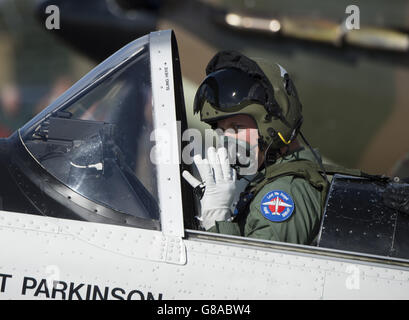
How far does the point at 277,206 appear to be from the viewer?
2.33 metres

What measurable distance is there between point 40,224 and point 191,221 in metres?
0.62

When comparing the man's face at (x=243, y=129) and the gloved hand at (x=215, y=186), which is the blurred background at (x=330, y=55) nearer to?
the man's face at (x=243, y=129)

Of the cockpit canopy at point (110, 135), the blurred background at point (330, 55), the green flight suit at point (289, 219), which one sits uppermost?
the blurred background at point (330, 55)

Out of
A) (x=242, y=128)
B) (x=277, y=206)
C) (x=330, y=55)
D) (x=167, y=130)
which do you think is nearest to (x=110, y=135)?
(x=167, y=130)

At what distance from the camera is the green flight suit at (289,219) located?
231 cm

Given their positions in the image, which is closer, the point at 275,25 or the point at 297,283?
the point at 297,283

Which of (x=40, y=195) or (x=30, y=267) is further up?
(x=40, y=195)

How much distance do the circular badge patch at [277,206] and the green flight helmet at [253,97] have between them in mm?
338

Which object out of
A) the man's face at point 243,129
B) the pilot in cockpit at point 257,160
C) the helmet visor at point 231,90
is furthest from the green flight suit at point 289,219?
the helmet visor at point 231,90

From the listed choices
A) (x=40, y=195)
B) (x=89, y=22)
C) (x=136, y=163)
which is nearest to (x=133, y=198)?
(x=136, y=163)

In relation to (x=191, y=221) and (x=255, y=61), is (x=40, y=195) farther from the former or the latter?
(x=255, y=61)

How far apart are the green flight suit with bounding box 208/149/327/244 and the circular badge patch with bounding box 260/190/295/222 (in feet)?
0.06

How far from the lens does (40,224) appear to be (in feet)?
7.18

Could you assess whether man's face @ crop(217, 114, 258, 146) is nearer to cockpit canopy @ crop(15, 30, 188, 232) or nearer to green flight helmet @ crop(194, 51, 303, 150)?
green flight helmet @ crop(194, 51, 303, 150)
